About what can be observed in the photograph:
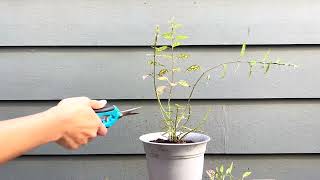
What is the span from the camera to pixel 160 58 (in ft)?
5.46

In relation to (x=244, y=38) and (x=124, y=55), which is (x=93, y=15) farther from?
(x=244, y=38)

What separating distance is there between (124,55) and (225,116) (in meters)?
0.48

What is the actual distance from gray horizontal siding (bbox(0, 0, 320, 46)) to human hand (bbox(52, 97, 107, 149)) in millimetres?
548

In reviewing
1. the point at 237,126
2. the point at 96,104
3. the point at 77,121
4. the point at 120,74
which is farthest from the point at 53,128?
the point at 237,126

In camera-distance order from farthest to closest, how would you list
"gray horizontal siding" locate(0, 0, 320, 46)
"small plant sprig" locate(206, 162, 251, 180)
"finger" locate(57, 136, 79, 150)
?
"gray horizontal siding" locate(0, 0, 320, 46), "small plant sprig" locate(206, 162, 251, 180), "finger" locate(57, 136, 79, 150)

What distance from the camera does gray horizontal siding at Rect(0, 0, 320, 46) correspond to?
1.65 meters

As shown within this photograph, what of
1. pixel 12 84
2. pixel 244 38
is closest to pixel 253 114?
pixel 244 38

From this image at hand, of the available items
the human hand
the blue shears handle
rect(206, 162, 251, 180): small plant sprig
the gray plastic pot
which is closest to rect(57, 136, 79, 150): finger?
the human hand

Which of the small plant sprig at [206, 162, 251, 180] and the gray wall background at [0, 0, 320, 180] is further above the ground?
the gray wall background at [0, 0, 320, 180]

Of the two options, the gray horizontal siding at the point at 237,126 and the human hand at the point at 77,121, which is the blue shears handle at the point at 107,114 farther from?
the gray horizontal siding at the point at 237,126

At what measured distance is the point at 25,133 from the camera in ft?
3.39

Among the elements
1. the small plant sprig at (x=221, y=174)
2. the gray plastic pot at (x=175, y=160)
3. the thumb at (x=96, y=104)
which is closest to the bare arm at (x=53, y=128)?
the thumb at (x=96, y=104)

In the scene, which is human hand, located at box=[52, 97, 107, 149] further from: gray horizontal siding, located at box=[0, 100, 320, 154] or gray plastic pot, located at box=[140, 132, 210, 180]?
gray horizontal siding, located at box=[0, 100, 320, 154]

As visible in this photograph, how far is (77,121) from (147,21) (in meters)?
0.67
